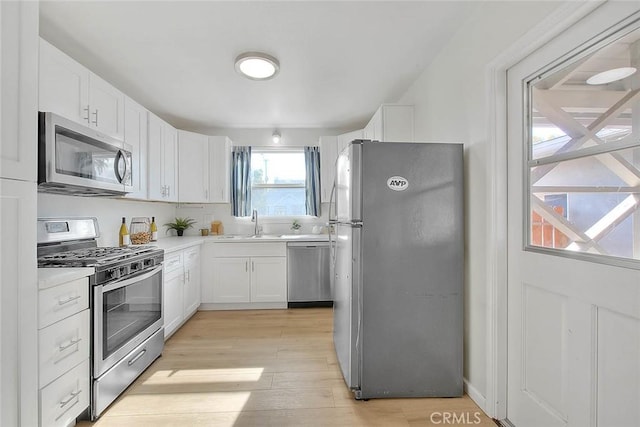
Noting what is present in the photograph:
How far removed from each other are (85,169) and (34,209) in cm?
70

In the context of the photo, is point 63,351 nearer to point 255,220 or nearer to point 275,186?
point 255,220

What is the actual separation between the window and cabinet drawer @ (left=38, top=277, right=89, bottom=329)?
2.73 metres

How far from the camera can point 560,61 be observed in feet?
4.10

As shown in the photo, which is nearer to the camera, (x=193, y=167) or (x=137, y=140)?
(x=137, y=140)

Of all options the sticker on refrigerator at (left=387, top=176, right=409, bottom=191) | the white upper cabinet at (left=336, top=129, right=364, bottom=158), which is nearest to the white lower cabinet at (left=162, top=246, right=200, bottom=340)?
the sticker on refrigerator at (left=387, top=176, right=409, bottom=191)

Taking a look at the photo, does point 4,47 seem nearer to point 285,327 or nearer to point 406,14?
point 406,14

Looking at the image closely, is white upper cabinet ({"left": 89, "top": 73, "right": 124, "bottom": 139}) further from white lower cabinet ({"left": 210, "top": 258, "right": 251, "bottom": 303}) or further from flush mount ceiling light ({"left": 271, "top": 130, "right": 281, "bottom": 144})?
flush mount ceiling light ({"left": 271, "top": 130, "right": 281, "bottom": 144})

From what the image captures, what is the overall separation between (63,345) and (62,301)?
0.75 ft

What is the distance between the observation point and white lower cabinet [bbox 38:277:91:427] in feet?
4.34

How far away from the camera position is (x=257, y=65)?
2281mm

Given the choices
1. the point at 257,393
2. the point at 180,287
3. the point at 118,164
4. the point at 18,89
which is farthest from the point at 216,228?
the point at 18,89

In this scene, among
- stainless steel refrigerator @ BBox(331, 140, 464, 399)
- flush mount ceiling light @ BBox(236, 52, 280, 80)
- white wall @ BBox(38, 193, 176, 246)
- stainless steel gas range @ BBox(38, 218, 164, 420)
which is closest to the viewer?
stainless steel gas range @ BBox(38, 218, 164, 420)

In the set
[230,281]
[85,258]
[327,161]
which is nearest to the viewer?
[85,258]

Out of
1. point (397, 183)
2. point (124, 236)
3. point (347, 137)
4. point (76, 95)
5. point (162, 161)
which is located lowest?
point (124, 236)
